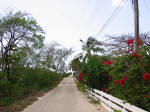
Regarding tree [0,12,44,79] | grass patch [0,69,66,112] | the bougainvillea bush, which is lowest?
grass patch [0,69,66,112]

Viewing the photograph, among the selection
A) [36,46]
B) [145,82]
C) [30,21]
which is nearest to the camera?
[145,82]

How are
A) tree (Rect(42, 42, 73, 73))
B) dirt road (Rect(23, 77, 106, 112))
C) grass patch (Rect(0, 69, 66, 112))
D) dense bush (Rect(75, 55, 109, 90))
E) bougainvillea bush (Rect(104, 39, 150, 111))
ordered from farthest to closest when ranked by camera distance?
1. tree (Rect(42, 42, 73, 73))
2. dense bush (Rect(75, 55, 109, 90))
3. grass patch (Rect(0, 69, 66, 112))
4. dirt road (Rect(23, 77, 106, 112))
5. bougainvillea bush (Rect(104, 39, 150, 111))

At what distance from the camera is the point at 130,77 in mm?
4809

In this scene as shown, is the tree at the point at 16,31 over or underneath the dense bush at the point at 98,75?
over

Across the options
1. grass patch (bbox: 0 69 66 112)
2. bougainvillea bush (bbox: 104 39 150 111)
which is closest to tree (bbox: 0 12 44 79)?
grass patch (bbox: 0 69 66 112)

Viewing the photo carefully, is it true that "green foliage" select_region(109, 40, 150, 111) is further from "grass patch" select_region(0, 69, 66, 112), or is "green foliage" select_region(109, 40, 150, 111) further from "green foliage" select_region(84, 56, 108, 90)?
"grass patch" select_region(0, 69, 66, 112)

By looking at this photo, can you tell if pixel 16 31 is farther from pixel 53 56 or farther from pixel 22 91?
pixel 53 56

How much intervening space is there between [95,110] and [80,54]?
19598 mm

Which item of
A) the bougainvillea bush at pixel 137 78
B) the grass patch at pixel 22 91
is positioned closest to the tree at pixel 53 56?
the grass patch at pixel 22 91

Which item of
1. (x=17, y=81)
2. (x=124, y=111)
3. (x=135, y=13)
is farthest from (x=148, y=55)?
(x=17, y=81)

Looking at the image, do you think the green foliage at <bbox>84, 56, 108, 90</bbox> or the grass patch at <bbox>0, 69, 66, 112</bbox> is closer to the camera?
the grass patch at <bbox>0, 69, 66, 112</bbox>

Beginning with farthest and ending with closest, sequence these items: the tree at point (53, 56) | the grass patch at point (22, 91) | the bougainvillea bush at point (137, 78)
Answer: the tree at point (53, 56), the grass patch at point (22, 91), the bougainvillea bush at point (137, 78)

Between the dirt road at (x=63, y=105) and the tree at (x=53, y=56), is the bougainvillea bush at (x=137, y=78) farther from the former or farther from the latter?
the tree at (x=53, y=56)

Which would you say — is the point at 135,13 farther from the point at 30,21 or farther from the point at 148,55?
the point at 30,21
